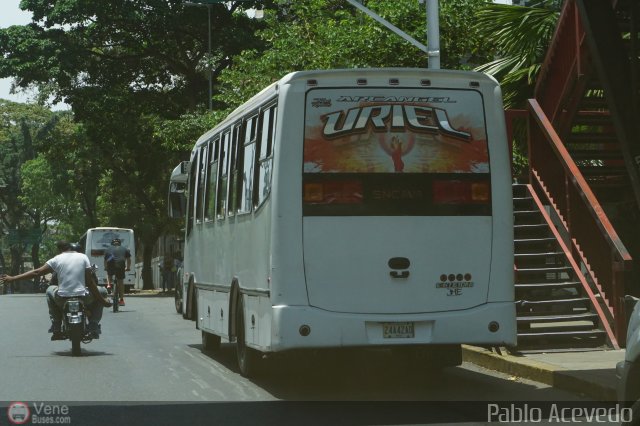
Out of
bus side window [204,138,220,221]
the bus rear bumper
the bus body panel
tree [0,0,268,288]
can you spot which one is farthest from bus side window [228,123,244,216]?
tree [0,0,268,288]

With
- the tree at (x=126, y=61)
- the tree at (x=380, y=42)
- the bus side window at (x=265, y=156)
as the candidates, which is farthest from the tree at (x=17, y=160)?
the bus side window at (x=265, y=156)

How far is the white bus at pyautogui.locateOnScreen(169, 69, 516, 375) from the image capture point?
1131cm

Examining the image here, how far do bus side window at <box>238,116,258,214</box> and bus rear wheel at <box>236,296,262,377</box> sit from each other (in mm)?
1100

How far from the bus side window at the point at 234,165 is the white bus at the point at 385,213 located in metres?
1.80

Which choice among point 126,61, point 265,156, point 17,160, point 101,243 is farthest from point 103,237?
point 265,156

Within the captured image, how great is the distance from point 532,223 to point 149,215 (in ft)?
124

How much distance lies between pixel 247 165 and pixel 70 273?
4.66 m

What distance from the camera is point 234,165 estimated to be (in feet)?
46.2

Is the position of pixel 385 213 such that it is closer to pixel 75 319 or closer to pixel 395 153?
pixel 395 153

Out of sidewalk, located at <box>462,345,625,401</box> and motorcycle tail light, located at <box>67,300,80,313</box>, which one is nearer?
sidewalk, located at <box>462,345,625,401</box>

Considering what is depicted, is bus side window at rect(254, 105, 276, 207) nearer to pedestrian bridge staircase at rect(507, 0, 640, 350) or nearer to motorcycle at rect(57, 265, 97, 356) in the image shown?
pedestrian bridge staircase at rect(507, 0, 640, 350)

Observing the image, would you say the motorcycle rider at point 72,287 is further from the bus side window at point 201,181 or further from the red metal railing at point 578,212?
the red metal railing at point 578,212

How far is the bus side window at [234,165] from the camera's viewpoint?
13820 millimetres

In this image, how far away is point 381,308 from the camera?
1136 cm
